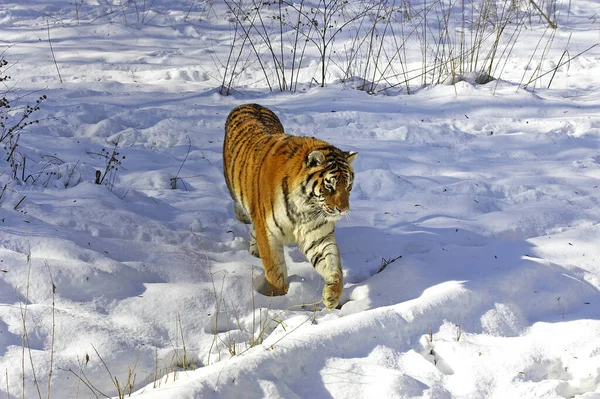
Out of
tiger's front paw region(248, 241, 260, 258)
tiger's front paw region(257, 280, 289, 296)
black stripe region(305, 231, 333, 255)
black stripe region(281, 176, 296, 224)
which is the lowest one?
tiger's front paw region(257, 280, 289, 296)

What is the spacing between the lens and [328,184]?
3311 mm

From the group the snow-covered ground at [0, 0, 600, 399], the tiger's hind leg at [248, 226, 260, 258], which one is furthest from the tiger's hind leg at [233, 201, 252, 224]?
the tiger's hind leg at [248, 226, 260, 258]

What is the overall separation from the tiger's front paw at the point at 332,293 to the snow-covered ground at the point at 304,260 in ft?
0.29

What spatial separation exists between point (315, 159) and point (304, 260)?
0.89 metres

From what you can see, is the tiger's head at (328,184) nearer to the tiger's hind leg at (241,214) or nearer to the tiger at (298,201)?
the tiger at (298,201)

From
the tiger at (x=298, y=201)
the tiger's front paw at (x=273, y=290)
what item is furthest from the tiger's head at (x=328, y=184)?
the tiger's front paw at (x=273, y=290)

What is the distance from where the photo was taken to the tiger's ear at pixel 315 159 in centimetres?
328

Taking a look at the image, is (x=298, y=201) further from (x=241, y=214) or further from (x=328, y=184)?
(x=241, y=214)

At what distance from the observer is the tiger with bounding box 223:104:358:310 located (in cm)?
333

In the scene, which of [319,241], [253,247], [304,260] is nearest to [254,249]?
[253,247]

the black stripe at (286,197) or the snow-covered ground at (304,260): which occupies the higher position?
the black stripe at (286,197)

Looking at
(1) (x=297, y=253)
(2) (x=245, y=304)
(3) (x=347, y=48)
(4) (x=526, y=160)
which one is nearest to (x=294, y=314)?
(2) (x=245, y=304)

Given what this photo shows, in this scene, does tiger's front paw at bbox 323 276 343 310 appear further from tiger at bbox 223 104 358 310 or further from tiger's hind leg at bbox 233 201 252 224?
tiger's hind leg at bbox 233 201 252 224

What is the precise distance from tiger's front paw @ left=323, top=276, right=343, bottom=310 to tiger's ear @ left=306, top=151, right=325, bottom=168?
24.0 inches
